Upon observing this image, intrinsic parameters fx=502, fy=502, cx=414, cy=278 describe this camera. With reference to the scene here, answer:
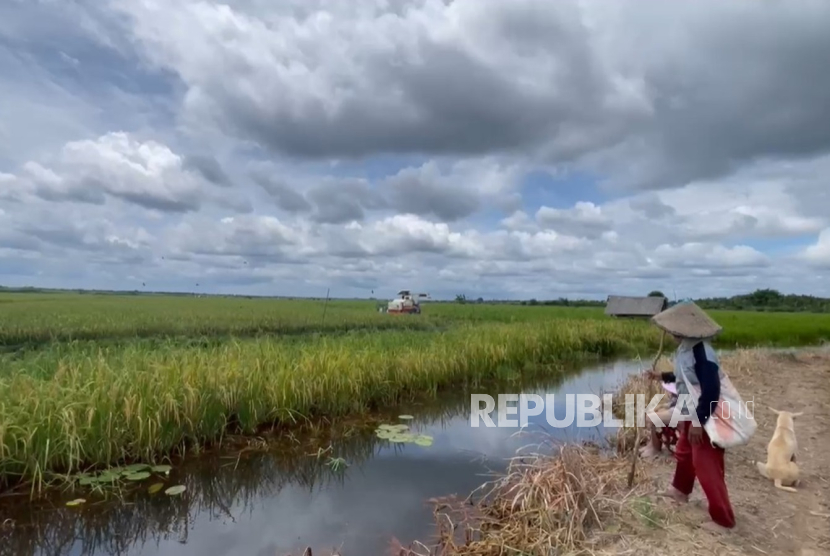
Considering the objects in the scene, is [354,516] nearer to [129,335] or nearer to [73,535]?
[73,535]

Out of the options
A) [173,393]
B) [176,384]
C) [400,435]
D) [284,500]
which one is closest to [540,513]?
[284,500]

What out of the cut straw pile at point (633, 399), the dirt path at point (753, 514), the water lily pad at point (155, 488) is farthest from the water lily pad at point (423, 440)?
the water lily pad at point (155, 488)

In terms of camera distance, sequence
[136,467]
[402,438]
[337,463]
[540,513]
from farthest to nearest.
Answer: [402,438], [337,463], [136,467], [540,513]

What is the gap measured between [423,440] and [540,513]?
3.51 meters

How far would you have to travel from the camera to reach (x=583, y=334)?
58.4 ft

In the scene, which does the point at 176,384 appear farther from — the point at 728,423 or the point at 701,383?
the point at 728,423

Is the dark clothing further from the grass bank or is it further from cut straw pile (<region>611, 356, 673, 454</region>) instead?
the grass bank

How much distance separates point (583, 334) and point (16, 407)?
1630 cm

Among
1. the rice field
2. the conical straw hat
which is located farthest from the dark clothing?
the rice field

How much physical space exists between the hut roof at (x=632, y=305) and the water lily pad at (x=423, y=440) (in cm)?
2650

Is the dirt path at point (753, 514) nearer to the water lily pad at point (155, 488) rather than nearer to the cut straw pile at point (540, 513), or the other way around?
the cut straw pile at point (540, 513)

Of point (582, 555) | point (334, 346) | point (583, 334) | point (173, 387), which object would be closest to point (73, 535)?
point (173, 387)

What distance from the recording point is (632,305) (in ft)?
106

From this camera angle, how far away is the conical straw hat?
3275 millimetres
